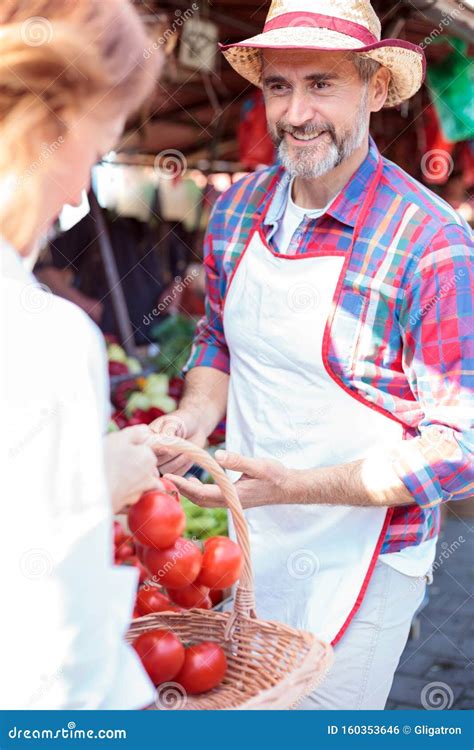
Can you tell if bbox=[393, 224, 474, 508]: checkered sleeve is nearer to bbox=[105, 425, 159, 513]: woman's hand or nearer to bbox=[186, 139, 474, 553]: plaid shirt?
bbox=[186, 139, 474, 553]: plaid shirt

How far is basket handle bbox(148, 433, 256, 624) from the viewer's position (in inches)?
62.6

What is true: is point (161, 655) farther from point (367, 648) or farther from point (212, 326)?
point (212, 326)

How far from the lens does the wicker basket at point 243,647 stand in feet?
5.13

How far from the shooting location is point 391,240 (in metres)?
1.99

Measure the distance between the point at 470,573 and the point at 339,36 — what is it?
3964 millimetres

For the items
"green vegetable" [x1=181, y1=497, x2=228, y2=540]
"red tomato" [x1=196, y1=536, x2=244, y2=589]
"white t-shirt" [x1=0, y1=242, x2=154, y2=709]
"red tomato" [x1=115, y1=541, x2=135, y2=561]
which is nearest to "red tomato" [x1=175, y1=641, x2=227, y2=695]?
"red tomato" [x1=196, y1=536, x2=244, y2=589]

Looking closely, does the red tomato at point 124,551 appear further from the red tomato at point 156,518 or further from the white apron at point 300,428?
the red tomato at point 156,518

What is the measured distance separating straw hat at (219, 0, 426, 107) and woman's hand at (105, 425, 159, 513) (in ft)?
3.43

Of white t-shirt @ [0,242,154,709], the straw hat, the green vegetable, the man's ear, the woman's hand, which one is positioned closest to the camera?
white t-shirt @ [0,242,154,709]

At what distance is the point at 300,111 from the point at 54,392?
119cm

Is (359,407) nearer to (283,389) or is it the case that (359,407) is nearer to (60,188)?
(283,389)

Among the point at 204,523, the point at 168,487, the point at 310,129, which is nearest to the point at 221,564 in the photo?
the point at 168,487

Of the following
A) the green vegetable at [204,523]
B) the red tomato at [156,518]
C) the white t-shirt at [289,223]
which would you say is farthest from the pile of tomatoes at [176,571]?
the green vegetable at [204,523]

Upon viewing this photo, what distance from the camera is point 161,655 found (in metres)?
1.72
